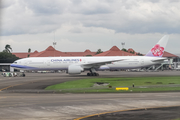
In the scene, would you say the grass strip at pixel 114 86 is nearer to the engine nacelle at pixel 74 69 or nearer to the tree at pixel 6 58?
the engine nacelle at pixel 74 69

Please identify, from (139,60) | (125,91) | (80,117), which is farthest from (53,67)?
(80,117)

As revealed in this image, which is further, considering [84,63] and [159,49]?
[159,49]

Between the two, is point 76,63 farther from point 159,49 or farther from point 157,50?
point 159,49

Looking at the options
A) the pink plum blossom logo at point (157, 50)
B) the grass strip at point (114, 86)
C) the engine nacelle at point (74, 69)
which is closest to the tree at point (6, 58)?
the engine nacelle at point (74, 69)

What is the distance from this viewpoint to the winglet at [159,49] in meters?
63.0

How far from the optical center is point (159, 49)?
6319 cm

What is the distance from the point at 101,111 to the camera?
1569cm

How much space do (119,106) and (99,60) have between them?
139 feet

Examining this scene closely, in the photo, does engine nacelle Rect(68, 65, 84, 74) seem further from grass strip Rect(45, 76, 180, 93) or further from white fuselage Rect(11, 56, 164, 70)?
grass strip Rect(45, 76, 180, 93)

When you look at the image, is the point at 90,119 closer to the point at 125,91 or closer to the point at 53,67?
the point at 125,91

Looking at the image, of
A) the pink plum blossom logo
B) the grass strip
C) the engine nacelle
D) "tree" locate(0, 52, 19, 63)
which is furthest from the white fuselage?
"tree" locate(0, 52, 19, 63)

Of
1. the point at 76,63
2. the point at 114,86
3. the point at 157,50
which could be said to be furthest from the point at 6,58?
the point at 114,86

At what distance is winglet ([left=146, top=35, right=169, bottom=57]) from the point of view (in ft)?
207

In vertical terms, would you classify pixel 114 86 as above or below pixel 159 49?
below
